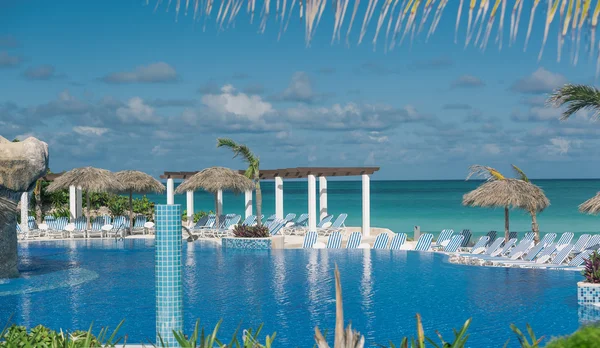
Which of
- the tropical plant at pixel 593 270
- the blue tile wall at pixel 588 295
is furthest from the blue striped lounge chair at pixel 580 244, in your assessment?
the blue tile wall at pixel 588 295

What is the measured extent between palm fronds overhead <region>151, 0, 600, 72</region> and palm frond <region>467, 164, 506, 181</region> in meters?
15.0

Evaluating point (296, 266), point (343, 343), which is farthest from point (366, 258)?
point (343, 343)

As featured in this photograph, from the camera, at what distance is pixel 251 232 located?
733 inches

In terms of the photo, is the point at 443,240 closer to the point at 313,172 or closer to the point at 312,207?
the point at 312,207

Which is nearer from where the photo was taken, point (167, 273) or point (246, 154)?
point (167, 273)

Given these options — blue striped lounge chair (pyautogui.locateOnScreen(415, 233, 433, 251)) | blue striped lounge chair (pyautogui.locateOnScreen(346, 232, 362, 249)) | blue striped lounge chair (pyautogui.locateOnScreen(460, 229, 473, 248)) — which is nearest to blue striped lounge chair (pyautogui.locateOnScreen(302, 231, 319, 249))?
blue striped lounge chair (pyautogui.locateOnScreen(346, 232, 362, 249))

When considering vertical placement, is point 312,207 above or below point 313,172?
below

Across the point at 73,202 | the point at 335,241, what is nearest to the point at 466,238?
the point at 335,241

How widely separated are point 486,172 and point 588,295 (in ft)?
26.2

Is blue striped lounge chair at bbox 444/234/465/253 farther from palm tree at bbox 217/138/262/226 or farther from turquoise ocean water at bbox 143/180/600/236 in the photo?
turquoise ocean water at bbox 143/180/600/236

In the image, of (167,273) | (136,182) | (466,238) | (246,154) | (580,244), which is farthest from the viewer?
(136,182)

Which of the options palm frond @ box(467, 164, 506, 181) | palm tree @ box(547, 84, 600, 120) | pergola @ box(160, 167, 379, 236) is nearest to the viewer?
palm tree @ box(547, 84, 600, 120)

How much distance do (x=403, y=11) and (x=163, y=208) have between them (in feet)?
15.1

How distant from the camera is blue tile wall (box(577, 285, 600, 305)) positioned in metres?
9.88
